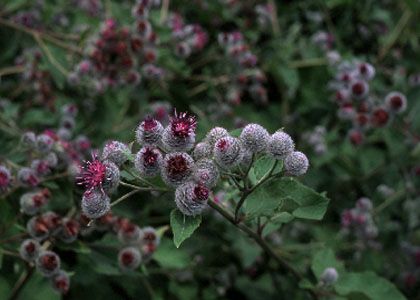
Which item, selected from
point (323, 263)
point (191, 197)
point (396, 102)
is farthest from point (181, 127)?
point (396, 102)

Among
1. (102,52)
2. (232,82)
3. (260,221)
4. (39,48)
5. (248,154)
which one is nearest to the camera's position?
(248,154)

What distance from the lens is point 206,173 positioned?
202cm

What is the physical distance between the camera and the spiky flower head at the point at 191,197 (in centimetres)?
199

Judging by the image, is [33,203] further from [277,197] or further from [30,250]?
[277,197]

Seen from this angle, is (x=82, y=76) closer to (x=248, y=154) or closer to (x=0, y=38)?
(x=0, y=38)

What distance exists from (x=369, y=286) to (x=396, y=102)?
1393mm

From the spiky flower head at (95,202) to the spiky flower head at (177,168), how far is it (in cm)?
21

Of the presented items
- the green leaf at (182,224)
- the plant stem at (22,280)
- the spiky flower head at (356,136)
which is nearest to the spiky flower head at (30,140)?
the plant stem at (22,280)

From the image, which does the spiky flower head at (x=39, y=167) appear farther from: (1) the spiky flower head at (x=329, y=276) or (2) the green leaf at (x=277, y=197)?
(1) the spiky flower head at (x=329, y=276)

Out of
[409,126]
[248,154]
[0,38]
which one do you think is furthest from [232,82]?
[248,154]

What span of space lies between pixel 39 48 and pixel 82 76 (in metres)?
0.45

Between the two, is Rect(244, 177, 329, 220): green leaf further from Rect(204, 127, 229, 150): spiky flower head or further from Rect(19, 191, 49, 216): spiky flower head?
Rect(19, 191, 49, 216): spiky flower head

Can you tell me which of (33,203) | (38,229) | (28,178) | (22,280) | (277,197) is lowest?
(22,280)

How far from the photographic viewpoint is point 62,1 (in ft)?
15.9
